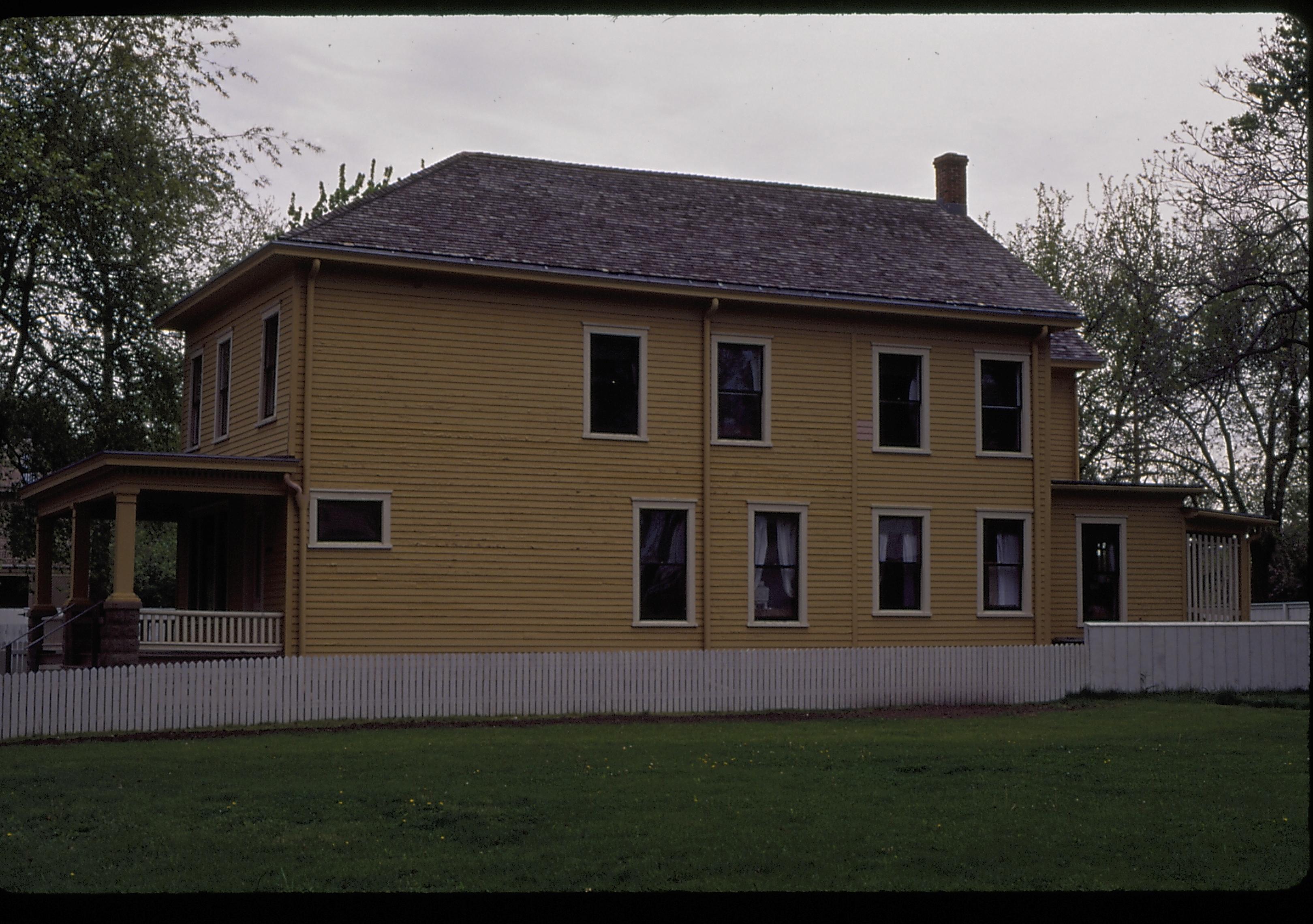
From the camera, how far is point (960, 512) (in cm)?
2722

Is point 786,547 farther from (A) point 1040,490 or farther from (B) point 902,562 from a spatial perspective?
(A) point 1040,490

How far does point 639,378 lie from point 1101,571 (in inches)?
421

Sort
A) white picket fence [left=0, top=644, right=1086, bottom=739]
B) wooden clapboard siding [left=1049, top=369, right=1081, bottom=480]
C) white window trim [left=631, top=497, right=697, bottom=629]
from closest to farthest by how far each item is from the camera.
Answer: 1. white picket fence [left=0, top=644, right=1086, bottom=739]
2. white window trim [left=631, top=497, right=697, bottom=629]
3. wooden clapboard siding [left=1049, top=369, right=1081, bottom=480]

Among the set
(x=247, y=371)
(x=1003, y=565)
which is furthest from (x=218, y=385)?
(x=1003, y=565)

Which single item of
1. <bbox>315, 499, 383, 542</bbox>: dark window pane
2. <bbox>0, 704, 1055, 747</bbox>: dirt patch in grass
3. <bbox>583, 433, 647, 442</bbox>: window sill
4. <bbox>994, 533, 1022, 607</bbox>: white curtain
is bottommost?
<bbox>0, 704, 1055, 747</bbox>: dirt patch in grass

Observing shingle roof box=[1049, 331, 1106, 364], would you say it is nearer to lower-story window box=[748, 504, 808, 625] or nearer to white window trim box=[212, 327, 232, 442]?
lower-story window box=[748, 504, 808, 625]

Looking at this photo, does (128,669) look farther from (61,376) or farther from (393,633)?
(61,376)

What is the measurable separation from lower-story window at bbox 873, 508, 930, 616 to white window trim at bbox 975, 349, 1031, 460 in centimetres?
179

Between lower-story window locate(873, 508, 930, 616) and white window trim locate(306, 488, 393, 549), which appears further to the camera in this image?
lower-story window locate(873, 508, 930, 616)

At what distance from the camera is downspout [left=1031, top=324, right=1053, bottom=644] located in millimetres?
27641

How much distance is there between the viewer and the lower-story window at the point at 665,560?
2509 centimetres

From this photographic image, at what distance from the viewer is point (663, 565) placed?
25234mm

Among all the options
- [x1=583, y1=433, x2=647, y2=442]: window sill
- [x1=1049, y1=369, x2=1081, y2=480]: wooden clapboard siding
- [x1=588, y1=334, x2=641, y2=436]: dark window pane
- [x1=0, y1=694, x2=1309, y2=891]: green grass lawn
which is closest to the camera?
[x1=0, y1=694, x2=1309, y2=891]: green grass lawn

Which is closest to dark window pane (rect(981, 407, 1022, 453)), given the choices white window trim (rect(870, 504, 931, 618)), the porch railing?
white window trim (rect(870, 504, 931, 618))
